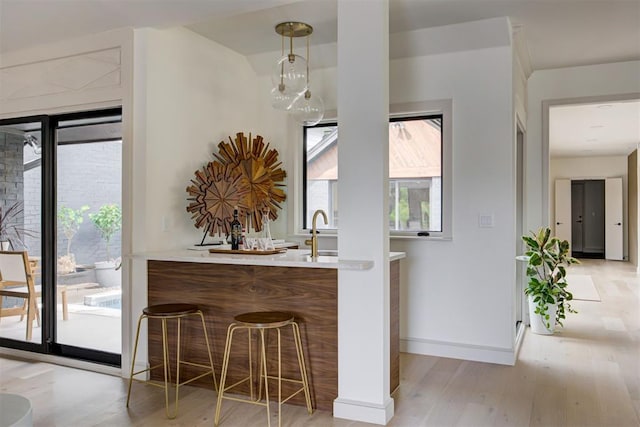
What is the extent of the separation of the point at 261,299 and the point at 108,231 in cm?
144

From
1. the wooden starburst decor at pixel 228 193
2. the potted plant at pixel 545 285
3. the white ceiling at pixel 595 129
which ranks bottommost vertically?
the potted plant at pixel 545 285

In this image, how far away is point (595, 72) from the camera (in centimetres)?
495

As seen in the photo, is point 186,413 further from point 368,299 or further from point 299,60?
point 299,60

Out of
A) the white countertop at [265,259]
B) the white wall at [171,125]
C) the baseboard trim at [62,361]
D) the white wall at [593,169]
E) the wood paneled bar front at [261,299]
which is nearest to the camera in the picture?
the white countertop at [265,259]

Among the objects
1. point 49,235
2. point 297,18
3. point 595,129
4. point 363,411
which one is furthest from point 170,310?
point 595,129

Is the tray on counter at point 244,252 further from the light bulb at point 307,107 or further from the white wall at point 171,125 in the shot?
the light bulb at point 307,107

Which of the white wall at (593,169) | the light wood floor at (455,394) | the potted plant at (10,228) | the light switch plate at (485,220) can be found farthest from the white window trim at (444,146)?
the white wall at (593,169)

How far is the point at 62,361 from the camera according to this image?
3.90 metres

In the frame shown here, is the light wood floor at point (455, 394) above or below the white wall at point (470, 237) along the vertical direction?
below

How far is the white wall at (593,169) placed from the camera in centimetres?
1229

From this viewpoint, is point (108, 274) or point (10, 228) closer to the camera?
point (108, 274)

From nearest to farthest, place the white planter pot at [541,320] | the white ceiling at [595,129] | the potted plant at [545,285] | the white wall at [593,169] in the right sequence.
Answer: the potted plant at [545,285] → the white planter pot at [541,320] → the white ceiling at [595,129] → the white wall at [593,169]

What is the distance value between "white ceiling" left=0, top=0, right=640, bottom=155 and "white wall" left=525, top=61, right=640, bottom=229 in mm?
408

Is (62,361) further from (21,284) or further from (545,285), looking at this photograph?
(545,285)
